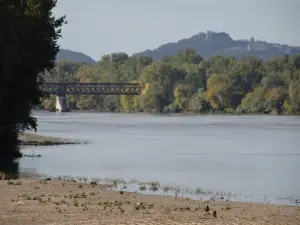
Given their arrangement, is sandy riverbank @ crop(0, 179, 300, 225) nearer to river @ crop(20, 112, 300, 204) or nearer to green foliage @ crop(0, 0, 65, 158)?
river @ crop(20, 112, 300, 204)

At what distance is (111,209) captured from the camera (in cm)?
2736

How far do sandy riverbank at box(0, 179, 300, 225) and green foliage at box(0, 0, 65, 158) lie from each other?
13.9 metres

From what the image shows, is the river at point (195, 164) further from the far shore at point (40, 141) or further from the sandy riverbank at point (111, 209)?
the sandy riverbank at point (111, 209)

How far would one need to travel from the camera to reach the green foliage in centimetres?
4659

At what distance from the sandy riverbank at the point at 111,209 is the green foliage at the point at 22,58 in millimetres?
13903

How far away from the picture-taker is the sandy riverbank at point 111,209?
24.7 m

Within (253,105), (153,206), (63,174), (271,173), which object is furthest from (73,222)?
(253,105)

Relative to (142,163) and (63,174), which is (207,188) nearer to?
(63,174)

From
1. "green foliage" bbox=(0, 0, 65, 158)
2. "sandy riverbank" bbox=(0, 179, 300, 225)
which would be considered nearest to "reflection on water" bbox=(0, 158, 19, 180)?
"green foliage" bbox=(0, 0, 65, 158)

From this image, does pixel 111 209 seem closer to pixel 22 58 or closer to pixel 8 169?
pixel 8 169

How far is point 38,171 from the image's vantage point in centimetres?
4572

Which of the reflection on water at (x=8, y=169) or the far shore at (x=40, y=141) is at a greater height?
the reflection on water at (x=8, y=169)

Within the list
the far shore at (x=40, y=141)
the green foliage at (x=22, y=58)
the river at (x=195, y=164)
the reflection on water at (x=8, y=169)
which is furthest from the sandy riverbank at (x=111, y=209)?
the far shore at (x=40, y=141)

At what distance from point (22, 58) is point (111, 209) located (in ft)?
82.3
